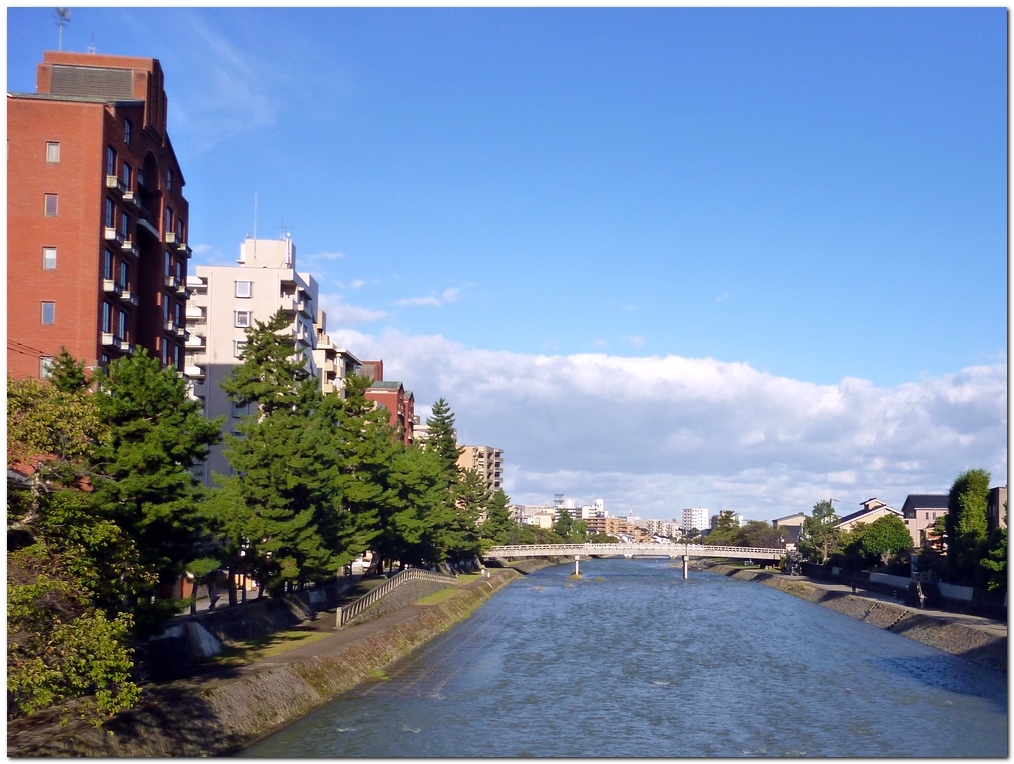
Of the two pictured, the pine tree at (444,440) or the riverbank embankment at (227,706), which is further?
the pine tree at (444,440)

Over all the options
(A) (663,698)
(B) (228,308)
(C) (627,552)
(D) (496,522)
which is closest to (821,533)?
(C) (627,552)

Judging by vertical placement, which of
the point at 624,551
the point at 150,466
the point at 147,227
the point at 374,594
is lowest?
the point at 624,551

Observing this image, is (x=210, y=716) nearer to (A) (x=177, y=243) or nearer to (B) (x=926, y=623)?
(A) (x=177, y=243)

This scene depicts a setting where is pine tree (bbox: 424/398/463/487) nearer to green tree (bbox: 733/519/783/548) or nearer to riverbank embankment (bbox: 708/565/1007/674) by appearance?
riverbank embankment (bbox: 708/565/1007/674)

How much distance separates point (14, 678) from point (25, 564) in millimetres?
2225

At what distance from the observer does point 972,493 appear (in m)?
65.8

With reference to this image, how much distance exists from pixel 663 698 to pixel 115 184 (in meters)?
31.7

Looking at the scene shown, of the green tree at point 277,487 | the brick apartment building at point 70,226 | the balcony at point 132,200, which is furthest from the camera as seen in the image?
the balcony at point 132,200

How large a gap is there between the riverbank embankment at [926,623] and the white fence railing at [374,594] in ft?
97.2

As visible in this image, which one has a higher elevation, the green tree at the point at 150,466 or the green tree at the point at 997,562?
the green tree at the point at 150,466

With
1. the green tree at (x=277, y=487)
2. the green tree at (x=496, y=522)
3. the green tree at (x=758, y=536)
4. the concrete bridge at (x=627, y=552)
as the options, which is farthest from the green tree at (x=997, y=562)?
the green tree at (x=758, y=536)

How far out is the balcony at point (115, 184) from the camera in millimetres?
43438

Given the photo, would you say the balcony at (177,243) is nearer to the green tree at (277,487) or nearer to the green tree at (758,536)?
the green tree at (277,487)

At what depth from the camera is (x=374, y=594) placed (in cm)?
5316
